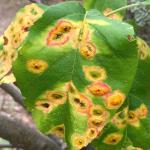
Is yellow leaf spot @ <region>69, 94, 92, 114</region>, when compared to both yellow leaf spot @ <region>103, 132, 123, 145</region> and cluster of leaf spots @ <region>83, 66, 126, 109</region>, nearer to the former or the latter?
A: cluster of leaf spots @ <region>83, 66, 126, 109</region>

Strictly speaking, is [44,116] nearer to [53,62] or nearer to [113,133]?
[53,62]

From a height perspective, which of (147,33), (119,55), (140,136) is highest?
(119,55)

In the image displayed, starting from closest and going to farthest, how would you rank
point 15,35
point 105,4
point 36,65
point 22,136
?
point 36,65, point 15,35, point 105,4, point 22,136

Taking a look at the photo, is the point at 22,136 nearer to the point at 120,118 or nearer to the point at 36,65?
the point at 120,118

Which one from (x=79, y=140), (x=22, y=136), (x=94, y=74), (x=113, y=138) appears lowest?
(x=22, y=136)

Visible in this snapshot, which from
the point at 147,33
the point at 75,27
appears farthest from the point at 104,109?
the point at 147,33

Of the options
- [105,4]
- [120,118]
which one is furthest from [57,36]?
[105,4]

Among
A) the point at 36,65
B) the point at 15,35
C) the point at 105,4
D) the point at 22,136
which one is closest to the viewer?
the point at 36,65
